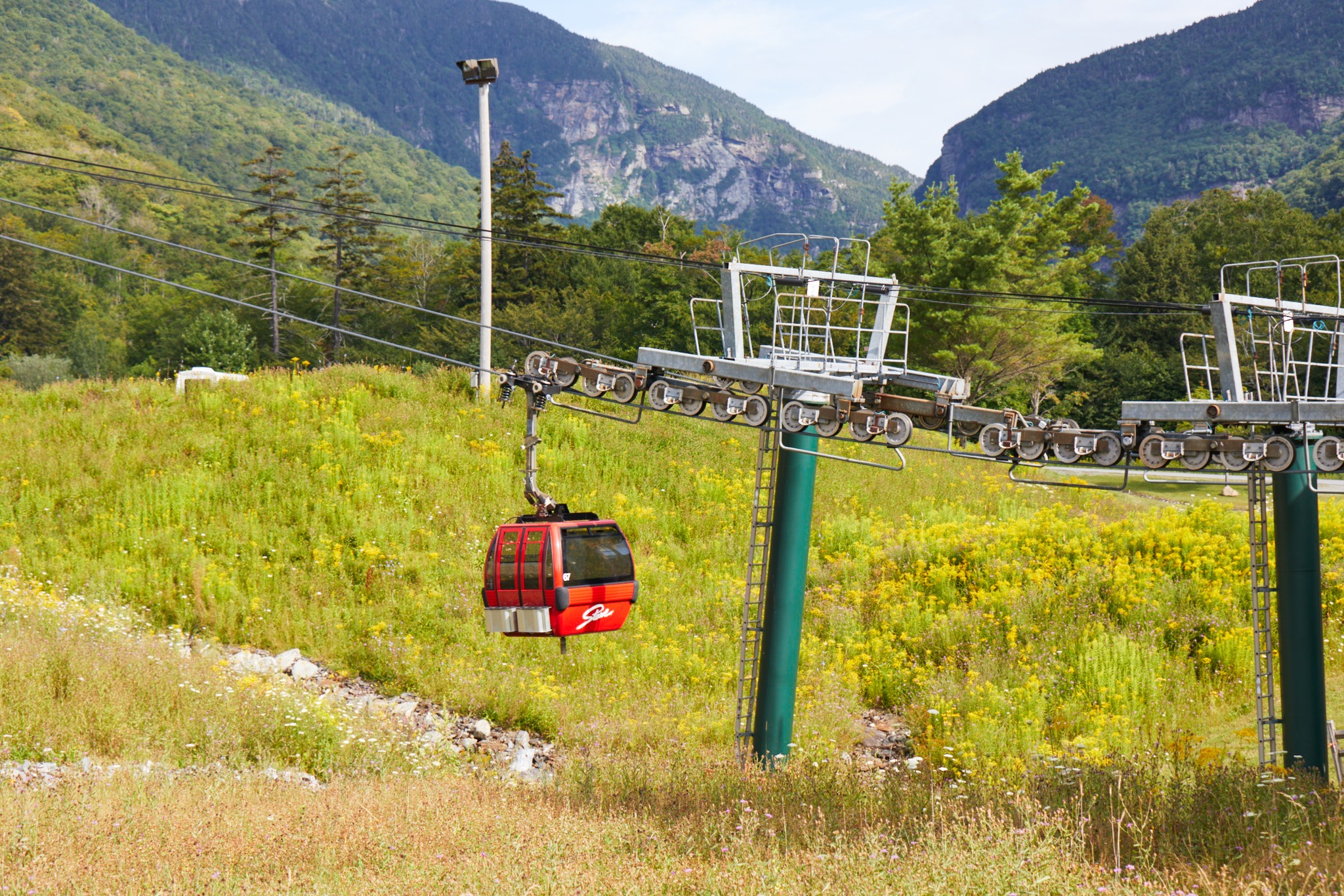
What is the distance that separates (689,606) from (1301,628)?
10.2m

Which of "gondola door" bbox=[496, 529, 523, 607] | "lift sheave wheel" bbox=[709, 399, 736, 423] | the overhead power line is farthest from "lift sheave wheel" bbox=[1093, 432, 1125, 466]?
"gondola door" bbox=[496, 529, 523, 607]

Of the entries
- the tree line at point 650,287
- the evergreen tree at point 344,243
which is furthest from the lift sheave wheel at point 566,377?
the evergreen tree at point 344,243

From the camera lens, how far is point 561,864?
21.2ft

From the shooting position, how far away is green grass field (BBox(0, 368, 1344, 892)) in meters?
8.17

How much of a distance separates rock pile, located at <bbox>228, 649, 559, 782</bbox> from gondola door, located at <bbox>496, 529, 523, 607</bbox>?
7.82 ft

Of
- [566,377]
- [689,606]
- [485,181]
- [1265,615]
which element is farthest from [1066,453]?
[485,181]

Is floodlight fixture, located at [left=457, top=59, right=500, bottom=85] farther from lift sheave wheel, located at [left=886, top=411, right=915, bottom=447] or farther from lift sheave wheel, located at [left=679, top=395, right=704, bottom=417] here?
lift sheave wheel, located at [left=886, top=411, right=915, bottom=447]

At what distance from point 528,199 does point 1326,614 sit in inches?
2174

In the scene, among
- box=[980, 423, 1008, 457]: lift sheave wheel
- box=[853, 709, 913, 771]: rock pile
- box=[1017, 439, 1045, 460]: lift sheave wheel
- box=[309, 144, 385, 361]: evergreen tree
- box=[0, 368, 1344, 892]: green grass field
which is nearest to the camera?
box=[0, 368, 1344, 892]: green grass field

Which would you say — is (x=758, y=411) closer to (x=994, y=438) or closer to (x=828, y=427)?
(x=828, y=427)

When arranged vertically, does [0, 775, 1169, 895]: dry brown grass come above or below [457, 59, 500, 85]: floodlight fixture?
below

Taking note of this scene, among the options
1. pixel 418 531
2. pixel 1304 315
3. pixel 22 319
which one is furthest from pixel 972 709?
pixel 22 319

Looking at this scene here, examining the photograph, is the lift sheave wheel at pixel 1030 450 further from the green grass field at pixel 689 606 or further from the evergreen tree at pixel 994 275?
the evergreen tree at pixel 994 275

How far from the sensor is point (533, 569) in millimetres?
10133
